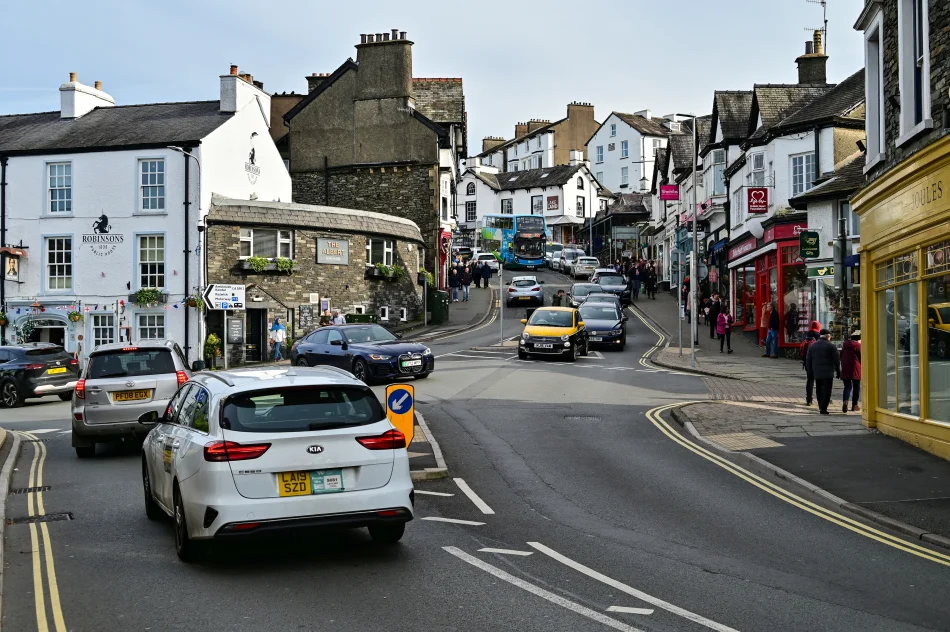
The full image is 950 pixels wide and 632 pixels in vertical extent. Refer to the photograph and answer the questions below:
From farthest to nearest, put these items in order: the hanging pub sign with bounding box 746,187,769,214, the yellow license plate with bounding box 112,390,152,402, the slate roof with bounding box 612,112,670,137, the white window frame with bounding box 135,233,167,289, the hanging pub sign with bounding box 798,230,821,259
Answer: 1. the slate roof with bounding box 612,112,670,137
2. the white window frame with bounding box 135,233,167,289
3. the hanging pub sign with bounding box 746,187,769,214
4. the hanging pub sign with bounding box 798,230,821,259
5. the yellow license plate with bounding box 112,390,152,402

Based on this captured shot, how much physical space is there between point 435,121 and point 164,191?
20554 mm

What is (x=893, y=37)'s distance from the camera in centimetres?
1594

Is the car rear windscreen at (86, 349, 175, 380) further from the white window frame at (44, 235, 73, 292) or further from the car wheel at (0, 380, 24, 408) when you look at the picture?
→ the white window frame at (44, 235, 73, 292)

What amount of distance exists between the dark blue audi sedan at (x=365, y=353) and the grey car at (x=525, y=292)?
25997 millimetres

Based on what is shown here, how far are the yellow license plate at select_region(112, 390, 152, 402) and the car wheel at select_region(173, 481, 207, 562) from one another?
23.3 ft

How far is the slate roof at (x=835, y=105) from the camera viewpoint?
33219 mm

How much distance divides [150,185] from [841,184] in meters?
25.7

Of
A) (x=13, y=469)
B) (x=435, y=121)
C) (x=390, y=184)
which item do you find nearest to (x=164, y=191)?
(x=390, y=184)

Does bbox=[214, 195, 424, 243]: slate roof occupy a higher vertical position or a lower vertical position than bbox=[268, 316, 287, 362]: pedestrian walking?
higher

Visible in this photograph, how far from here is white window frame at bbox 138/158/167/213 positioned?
38.1 metres

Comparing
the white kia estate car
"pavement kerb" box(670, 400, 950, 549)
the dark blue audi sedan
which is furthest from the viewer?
the dark blue audi sedan

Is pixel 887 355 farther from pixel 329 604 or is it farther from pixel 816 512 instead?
pixel 329 604

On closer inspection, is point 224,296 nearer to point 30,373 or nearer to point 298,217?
point 30,373

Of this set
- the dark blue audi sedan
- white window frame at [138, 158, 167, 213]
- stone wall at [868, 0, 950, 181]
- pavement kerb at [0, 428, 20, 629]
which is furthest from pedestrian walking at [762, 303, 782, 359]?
pavement kerb at [0, 428, 20, 629]
